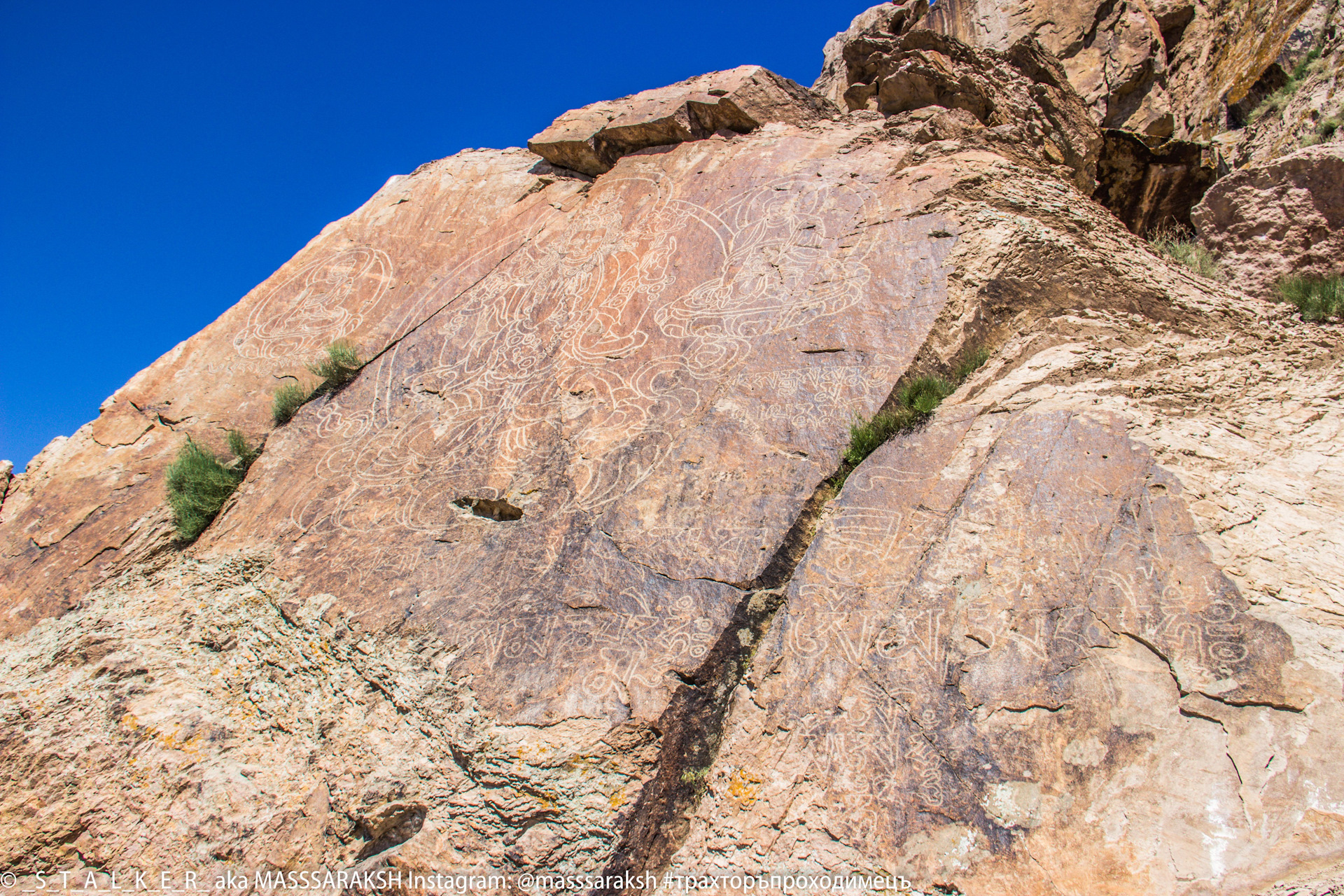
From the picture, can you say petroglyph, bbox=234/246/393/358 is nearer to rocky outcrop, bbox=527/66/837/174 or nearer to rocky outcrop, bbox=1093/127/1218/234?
rocky outcrop, bbox=527/66/837/174

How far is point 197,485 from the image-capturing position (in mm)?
5020

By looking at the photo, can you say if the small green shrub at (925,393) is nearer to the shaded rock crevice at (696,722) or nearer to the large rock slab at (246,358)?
the shaded rock crevice at (696,722)

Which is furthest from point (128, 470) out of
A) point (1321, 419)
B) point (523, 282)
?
point (1321, 419)

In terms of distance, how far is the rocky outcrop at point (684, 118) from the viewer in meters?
6.68

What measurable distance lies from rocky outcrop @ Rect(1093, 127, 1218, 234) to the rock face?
2038mm

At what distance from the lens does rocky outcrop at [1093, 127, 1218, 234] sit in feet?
23.4

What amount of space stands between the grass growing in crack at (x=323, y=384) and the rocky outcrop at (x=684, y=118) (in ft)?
9.70

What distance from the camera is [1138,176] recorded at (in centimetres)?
739

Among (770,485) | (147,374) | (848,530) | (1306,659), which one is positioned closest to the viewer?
(1306,659)

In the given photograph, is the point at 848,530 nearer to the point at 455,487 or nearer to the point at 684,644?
the point at 684,644

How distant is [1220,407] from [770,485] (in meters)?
2.37

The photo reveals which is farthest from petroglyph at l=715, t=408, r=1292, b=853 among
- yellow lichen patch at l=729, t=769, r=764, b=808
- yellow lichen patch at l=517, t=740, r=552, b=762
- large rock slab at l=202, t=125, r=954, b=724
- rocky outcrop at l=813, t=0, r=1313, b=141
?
rocky outcrop at l=813, t=0, r=1313, b=141

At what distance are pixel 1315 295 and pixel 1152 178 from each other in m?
3.32

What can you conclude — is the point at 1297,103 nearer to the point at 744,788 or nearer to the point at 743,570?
the point at 743,570
